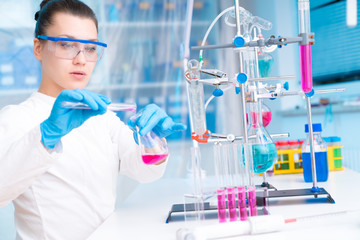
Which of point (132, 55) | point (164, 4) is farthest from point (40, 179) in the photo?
point (164, 4)

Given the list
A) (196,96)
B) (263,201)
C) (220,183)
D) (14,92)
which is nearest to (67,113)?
(196,96)

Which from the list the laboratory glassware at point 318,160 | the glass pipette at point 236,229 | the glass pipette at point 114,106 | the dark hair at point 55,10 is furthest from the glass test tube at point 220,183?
the dark hair at point 55,10

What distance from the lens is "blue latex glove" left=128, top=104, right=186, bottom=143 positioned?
3.33ft

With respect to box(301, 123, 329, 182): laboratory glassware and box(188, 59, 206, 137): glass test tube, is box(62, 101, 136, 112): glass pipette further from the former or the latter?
box(301, 123, 329, 182): laboratory glassware

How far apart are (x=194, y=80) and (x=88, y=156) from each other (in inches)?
26.1

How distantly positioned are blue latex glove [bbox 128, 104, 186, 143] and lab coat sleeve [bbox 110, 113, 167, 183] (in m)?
0.32

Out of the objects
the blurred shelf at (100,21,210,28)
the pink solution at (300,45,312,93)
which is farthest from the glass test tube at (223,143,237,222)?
the blurred shelf at (100,21,210,28)

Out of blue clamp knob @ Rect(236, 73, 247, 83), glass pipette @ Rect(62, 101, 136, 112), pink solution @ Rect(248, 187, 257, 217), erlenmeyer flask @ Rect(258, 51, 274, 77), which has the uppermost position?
erlenmeyer flask @ Rect(258, 51, 274, 77)

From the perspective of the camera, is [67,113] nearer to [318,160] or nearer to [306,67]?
[306,67]

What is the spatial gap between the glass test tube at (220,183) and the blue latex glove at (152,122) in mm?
185

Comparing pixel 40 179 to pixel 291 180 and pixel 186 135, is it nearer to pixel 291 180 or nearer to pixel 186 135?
pixel 291 180

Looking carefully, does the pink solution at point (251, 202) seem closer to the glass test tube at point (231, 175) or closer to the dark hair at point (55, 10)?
the glass test tube at point (231, 175)

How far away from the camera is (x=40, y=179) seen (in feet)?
4.58

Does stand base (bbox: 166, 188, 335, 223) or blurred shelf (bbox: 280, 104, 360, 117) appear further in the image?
blurred shelf (bbox: 280, 104, 360, 117)
